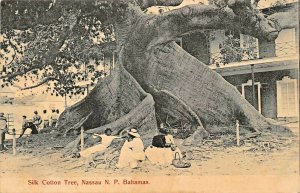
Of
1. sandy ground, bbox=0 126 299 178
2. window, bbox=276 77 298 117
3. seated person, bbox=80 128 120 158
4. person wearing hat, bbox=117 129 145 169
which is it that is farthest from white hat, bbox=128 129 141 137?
window, bbox=276 77 298 117

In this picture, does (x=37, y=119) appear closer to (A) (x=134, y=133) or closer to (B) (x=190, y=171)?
(A) (x=134, y=133)

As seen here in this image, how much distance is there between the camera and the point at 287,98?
18.7 ft

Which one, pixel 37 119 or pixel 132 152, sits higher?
pixel 37 119

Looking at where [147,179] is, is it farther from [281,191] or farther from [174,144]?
[281,191]

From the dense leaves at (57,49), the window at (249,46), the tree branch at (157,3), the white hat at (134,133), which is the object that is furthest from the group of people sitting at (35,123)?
the window at (249,46)

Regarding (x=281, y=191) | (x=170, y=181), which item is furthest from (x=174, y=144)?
(x=281, y=191)

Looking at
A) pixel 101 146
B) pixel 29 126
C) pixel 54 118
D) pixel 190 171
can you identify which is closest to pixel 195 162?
pixel 190 171

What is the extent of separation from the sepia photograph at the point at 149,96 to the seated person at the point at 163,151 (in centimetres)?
1

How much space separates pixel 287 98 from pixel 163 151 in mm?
1571

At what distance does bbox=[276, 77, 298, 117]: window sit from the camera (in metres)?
5.65

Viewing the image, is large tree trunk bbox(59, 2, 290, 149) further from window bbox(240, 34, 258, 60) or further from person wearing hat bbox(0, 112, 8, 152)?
person wearing hat bbox(0, 112, 8, 152)

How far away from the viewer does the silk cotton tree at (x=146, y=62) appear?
233 inches

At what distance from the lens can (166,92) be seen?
6031 mm

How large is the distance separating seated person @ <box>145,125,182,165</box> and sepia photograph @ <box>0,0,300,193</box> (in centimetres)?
1
